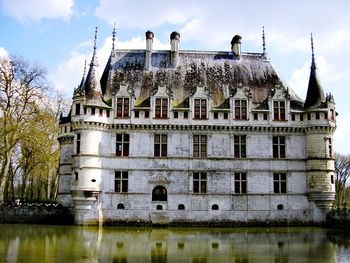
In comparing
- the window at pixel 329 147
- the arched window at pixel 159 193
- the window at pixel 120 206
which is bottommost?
the window at pixel 120 206

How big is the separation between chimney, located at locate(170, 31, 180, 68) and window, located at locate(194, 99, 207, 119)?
188 inches

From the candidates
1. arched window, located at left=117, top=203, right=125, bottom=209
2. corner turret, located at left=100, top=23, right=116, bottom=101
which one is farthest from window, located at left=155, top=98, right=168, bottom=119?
arched window, located at left=117, top=203, right=125, bottom=209

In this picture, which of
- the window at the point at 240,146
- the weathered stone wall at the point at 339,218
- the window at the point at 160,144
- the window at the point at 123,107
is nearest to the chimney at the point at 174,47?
the window at the point at 123,107

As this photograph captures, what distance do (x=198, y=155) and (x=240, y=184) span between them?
408cm

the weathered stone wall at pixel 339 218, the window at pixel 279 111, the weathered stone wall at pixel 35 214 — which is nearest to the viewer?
the weathered stone wall at pixel 339 218

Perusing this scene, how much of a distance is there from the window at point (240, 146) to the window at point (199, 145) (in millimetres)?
2538

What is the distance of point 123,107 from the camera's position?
3328 cm

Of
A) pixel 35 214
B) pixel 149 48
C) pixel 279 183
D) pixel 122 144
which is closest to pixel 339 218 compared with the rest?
pixel 279 183

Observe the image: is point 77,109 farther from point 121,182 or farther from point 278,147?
point 278,147

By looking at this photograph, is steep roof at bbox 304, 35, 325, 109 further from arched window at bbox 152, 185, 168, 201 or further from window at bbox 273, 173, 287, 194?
arched window at bbox 152, 185, 168, 201

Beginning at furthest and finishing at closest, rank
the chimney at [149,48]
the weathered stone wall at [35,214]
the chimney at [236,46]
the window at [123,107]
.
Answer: the chimney at [236,46] → the chimney at [149,48] → the weathered stone wall at [35,214] → the window at [123,107]

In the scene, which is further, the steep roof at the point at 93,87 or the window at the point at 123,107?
the window at the point at 123,107

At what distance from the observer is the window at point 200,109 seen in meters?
33.4

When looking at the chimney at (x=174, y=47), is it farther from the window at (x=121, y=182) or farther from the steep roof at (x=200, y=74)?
the window at (x=121, y=182)
